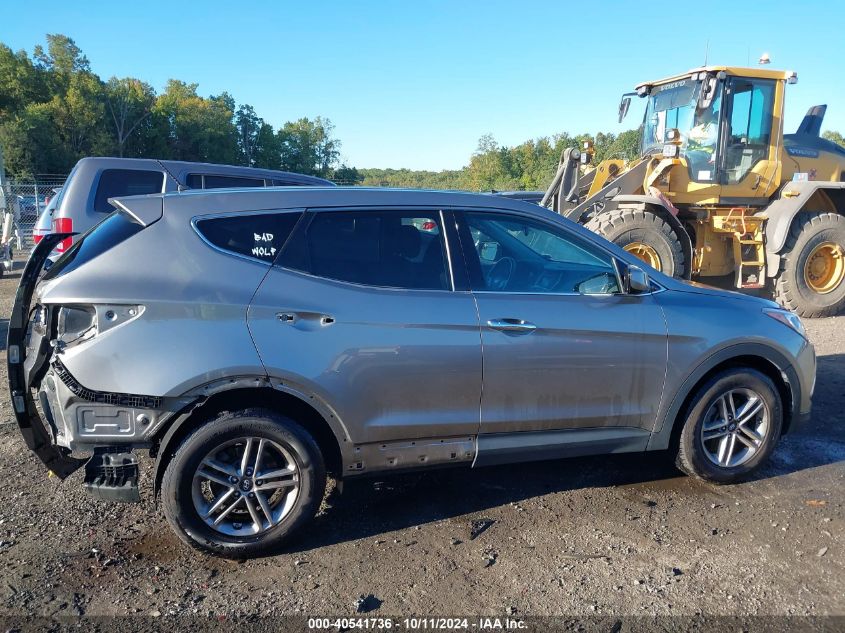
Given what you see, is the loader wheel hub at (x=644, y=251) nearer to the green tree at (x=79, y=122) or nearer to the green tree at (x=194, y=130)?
the green tree at (x=79, y=122)

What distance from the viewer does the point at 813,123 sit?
35.7 feet

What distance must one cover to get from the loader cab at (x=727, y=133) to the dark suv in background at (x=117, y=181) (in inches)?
234

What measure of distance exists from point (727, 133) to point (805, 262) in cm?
222

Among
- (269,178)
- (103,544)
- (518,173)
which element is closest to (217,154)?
(518,173)

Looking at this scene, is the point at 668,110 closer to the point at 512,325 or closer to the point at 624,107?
the point at 624,107

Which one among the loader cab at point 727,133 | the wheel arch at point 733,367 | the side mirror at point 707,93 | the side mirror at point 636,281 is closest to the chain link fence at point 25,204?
the loader cab at point 727,133

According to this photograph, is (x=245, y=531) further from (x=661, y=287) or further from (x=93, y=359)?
(x=661, y=287)

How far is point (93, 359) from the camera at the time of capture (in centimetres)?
300

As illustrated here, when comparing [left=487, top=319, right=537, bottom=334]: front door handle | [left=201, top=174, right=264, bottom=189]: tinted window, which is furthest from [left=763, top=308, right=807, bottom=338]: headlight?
[left=201, top=174, right=264, bottom=189]: tinted window

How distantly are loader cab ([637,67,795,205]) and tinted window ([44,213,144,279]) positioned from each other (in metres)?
8.10

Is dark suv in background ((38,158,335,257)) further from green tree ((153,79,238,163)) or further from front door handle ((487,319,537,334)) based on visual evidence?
green tree ((153,79,238,163))

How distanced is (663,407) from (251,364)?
8.09 ft

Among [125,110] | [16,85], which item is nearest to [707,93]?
[16,85]

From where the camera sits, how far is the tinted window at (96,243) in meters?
3.14
